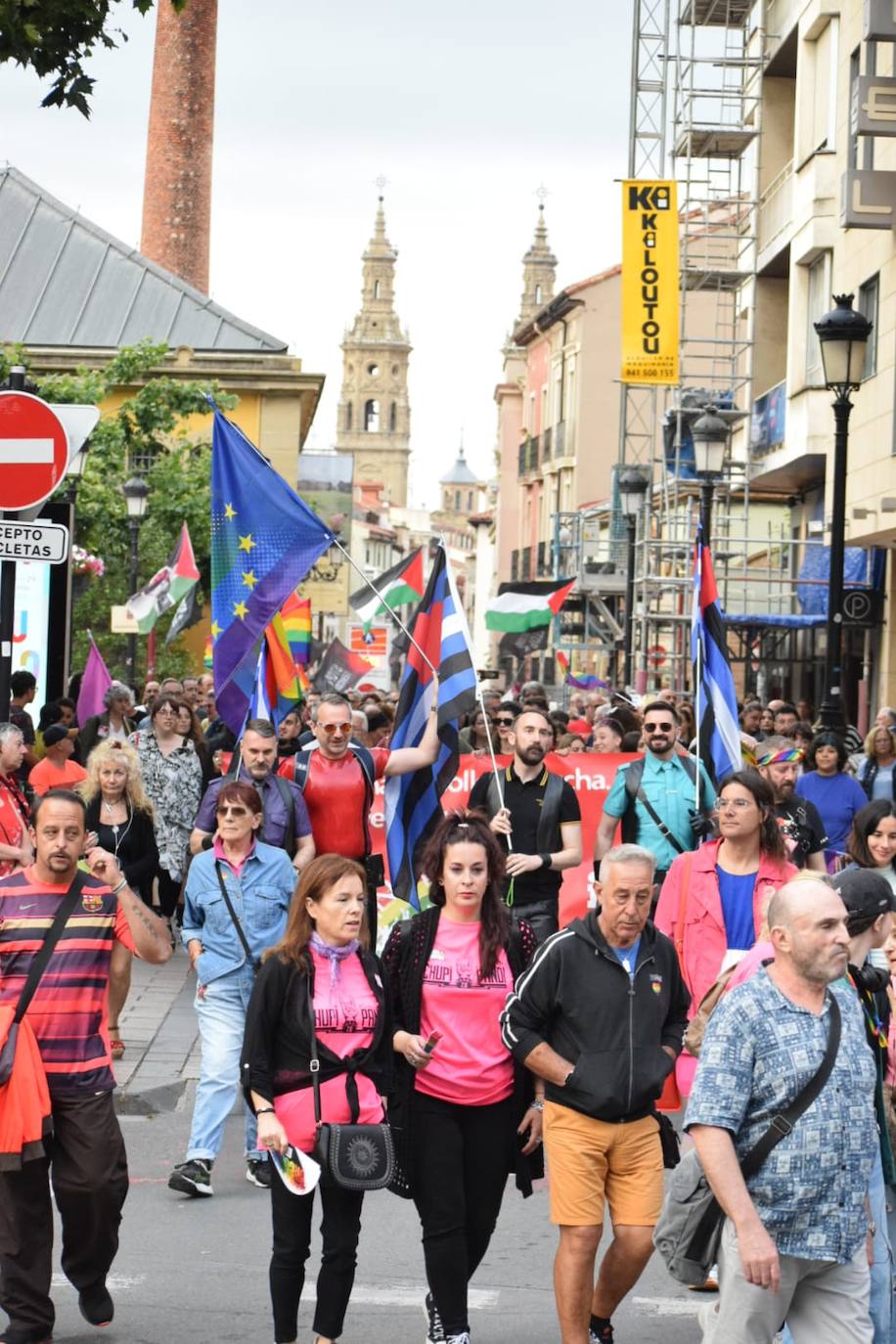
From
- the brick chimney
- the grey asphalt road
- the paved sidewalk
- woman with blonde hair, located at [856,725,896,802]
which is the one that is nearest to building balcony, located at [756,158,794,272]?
woman with blonde hair, located at [856,725,896,802]

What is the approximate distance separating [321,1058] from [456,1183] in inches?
23.1

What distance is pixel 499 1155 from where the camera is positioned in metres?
6.70

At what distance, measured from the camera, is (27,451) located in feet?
33.7

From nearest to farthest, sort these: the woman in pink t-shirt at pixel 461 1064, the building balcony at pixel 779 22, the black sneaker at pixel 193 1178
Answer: the woman in pink t-shirt at pixel 461 1064 → the black sneaker at pixel 193 1178 → the building balcony at pixel 779 22

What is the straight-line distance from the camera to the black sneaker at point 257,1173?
28.4 ft

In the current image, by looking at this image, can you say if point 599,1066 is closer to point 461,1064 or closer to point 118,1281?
point 461,1064

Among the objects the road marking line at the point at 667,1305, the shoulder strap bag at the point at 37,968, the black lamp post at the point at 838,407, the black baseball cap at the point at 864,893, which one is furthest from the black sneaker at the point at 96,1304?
the black lamp post at the point at 838,407

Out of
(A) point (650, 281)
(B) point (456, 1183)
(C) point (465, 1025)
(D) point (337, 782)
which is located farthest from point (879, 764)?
(A) point (650, 281)

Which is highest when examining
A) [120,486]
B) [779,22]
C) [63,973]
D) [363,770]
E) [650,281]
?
[779,22]

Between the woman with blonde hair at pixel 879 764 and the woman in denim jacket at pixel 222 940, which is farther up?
the woman with blonde hair at pixel 879 764

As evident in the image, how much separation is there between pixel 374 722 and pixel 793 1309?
988 cm

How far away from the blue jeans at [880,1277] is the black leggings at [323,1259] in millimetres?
1376

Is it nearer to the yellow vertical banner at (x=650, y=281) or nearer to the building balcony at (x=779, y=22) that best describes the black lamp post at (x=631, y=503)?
the yellow vertical banner at (x=650, y=281)

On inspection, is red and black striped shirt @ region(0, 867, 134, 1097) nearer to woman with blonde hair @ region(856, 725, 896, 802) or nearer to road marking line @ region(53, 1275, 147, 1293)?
road marking line @ region(53, 1275, 147, 1293)
